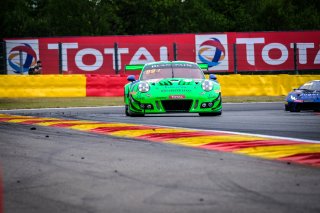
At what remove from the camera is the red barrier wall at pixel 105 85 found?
20281mm

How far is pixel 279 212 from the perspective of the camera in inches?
141

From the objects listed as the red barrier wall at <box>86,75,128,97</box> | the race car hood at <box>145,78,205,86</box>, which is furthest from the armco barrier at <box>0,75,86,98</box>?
the race car hood at <box>145,78,205,86</box>

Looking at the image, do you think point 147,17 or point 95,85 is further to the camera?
point 147,17

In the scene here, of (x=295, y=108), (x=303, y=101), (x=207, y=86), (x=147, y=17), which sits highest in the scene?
(x=147, y=17)

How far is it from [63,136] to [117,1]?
4698 cm

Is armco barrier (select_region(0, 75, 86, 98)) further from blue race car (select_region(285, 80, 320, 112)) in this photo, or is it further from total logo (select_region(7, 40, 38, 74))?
blue race car (select_region(285, 80, 320, 112))

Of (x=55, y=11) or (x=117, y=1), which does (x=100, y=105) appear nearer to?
(x=55, y=11)

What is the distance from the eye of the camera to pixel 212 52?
27.4 m

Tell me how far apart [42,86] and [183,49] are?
9.44 metres

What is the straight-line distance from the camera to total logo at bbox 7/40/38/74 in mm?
24555

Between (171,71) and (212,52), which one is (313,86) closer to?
(171,71)

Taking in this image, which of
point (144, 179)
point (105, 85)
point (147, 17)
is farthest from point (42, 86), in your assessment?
point (147, 17)

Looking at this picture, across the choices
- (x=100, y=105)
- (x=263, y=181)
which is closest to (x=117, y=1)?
(x=100, y=105)

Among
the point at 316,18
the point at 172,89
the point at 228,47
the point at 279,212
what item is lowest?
the point at 279,212
